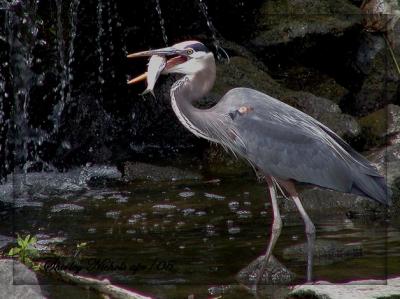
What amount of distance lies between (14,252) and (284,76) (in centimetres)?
619

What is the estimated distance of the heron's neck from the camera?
5.32 m

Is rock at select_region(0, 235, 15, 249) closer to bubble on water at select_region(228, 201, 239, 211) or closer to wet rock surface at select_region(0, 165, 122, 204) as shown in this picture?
wet rock surface at select_region(0, 165, 122, 204)

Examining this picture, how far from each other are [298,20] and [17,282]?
278 inches

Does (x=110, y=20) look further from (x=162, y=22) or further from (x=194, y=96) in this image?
(x=194, y=96)

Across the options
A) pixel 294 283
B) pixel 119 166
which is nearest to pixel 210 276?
pixel 294 283

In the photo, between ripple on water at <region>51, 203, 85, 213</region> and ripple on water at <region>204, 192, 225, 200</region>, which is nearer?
ripple on water at <region>51, 203, 85, 213</region>

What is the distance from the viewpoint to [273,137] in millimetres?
5234

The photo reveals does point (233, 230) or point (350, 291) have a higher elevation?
point (350, 291)

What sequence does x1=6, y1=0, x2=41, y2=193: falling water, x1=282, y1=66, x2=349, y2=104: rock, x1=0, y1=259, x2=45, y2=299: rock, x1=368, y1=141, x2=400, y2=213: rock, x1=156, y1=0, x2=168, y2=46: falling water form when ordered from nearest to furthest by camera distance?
x1=0, y1=259, x2=45, y2=299: rock → x1=368, y1=141, x2=400, y2=213: rock → x1=6, y1=0, x2=41, y2=193: falling water → x1=156, y1=0, x2=168, y2=46: falling water → x1=282, y1=66, x2=349, y2=104: rock

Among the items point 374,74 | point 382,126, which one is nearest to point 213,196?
point 382,126

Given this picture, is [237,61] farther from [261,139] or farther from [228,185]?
[261,139]

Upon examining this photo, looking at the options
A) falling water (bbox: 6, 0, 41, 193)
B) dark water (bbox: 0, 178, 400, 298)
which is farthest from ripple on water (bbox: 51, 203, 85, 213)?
falling water (bbox: 6, 0, 41, 193)

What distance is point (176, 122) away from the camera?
934cm

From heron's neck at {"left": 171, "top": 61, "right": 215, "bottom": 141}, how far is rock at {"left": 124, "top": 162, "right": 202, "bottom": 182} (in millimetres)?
2533
